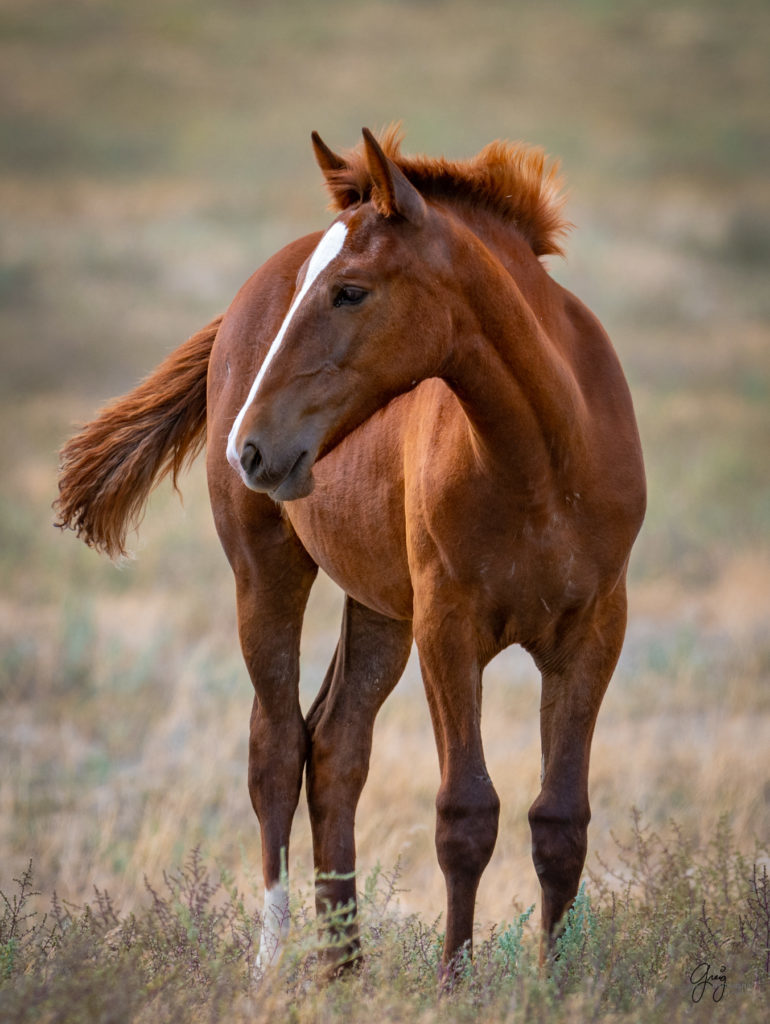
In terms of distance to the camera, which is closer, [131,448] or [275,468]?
[275,468]

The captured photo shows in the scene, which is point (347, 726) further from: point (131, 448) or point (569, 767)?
point (131, 448)

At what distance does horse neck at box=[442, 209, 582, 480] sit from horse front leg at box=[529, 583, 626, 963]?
1.71ft

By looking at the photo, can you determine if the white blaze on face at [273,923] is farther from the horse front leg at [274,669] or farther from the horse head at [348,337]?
the horse head at [348,337]

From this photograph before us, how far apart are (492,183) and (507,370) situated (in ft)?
1.71

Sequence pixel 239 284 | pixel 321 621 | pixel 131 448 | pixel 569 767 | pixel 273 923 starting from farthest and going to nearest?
pixel 239 284, pixel 321 621, pixel 131 448, pixel 273 923, pixel 569 767

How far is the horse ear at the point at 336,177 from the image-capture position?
312 cm

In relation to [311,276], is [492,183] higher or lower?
higher

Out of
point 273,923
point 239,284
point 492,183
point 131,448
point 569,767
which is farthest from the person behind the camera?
point 239,284

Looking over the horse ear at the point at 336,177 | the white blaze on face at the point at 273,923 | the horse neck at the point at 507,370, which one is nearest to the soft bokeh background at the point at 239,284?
the white blaze on face at the point at 273,923

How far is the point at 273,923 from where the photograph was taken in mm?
3969

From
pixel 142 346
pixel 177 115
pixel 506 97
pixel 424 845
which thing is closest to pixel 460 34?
pixel 506 97

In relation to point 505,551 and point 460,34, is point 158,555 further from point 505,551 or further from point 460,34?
point 460,34
